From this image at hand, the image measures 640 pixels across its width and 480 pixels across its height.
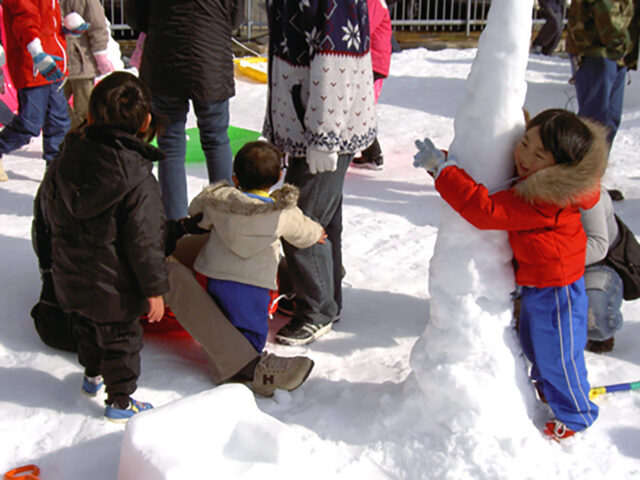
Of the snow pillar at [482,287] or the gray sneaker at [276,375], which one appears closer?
the snow pillar at [482,287]

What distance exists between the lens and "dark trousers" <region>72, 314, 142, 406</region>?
253 centimetres

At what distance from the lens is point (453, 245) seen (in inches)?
98.9

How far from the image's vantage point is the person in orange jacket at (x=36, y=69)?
15.6 ft

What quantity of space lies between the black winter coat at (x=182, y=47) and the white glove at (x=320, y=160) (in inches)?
47.8

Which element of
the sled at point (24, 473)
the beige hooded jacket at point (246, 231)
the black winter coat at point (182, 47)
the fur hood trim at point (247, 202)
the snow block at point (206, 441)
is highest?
the black winter coat at point (182, 47)

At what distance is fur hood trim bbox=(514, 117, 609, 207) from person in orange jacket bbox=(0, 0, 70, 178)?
367cm

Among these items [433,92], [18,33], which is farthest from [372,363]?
[433,92]

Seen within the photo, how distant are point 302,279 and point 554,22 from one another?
9.60 m

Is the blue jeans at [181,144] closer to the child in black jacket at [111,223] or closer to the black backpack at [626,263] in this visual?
the child in black jacket at [111,223]

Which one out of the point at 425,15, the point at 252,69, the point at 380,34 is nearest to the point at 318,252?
the point at 380,34

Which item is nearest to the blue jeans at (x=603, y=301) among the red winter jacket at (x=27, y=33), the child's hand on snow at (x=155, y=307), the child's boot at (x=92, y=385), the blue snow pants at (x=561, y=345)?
the blue snow pants at (x=561, y=345)

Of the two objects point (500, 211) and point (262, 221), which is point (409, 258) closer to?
point (262, 221)

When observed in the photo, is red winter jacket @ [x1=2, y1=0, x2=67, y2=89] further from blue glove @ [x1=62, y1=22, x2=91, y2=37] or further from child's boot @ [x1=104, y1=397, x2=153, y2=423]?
child's boot @ [x1=104, y1=397, x2=153, y2=423]

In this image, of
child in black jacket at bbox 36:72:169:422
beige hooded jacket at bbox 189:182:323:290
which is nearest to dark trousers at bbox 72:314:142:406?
child in black jacket at bbox 36:72:169:422
